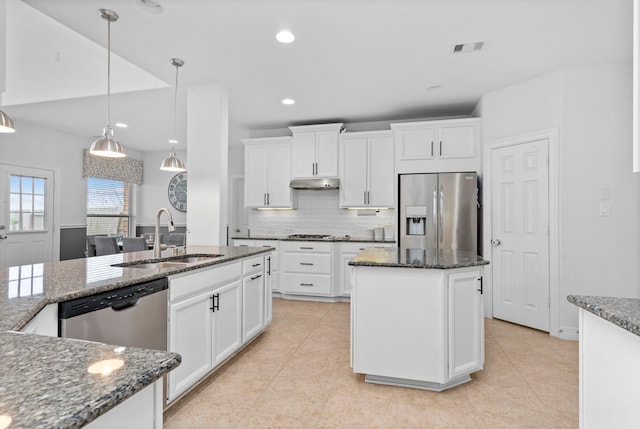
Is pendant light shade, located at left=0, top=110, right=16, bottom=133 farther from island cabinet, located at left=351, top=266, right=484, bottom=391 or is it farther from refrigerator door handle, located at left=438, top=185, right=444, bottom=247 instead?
refrigerator door handle, located at left=438, top=185, right=444, bottom=247

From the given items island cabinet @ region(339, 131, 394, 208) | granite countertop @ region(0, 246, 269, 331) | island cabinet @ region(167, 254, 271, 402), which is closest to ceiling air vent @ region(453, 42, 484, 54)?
island cabinet @ region(339, 131, 394, 208)

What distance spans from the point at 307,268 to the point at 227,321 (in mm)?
2281

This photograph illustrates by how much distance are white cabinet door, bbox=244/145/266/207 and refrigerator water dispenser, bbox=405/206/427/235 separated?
7.40 feet

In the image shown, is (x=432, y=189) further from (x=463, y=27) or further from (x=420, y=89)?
(x=463, y=27)

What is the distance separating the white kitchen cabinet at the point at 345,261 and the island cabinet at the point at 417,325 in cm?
229

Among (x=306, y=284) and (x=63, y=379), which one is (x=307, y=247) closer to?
(x=306, y=284)

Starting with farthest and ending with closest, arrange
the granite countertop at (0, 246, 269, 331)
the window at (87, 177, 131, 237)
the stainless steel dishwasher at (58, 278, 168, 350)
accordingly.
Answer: the window at (87, 177, 131, 237), the stainless steel dishwasher at (58, 278, 168, 350), the granite countertop at (0, 246, 269, 331)

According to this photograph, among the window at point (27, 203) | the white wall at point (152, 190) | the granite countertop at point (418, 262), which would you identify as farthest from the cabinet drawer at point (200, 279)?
the white wall at point (152, 190)

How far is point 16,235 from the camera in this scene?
5.13m

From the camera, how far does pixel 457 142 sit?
14.3 feet

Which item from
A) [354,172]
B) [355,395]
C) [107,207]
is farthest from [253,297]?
[107,207]

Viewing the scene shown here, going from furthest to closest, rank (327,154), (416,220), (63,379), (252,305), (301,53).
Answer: (327,154) < (416,220) < (301,53) < (252,305) < (63,379)

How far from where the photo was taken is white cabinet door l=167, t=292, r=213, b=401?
194 centimetres

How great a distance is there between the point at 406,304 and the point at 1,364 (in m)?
2.01
